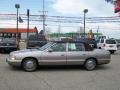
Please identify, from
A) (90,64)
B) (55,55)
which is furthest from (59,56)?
(90,64)

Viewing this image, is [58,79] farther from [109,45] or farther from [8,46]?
[109,45]

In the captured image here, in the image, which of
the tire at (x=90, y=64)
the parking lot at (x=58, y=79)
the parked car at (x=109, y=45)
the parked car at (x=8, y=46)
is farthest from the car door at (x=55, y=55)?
the parked car at (x=109, y=45)

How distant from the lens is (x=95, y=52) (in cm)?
1362

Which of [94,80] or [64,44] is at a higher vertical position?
[64,44]

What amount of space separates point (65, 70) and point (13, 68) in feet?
8.34

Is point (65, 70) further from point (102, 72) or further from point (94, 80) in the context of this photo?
point (94, 80)

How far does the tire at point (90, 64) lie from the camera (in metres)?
13.4

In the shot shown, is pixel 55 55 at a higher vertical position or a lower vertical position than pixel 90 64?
higher

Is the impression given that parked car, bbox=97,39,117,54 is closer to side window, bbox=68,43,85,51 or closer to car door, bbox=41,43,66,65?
side window, bbox=68,43,85,51

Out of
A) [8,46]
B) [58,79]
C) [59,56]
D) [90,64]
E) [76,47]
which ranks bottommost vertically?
[58,79]

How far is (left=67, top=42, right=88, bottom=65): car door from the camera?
1311 centimetres

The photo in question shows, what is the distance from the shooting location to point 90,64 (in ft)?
44.3

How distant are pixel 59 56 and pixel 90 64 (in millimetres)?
1690

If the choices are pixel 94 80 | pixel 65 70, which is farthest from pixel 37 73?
pixel 94 80
